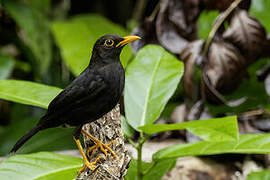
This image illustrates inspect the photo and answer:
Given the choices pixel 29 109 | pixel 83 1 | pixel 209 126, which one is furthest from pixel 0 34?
pixel 209 126

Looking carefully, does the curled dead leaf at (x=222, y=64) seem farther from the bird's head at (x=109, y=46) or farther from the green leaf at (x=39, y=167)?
the green leaf at (x=39, y=167)

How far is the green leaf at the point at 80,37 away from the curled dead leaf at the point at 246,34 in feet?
3.68

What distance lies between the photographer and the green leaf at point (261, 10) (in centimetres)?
467

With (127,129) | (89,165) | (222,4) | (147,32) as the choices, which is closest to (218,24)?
(222,4)

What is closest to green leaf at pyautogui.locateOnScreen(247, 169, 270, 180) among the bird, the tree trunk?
the tree trunk

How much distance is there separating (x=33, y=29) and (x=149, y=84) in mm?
2549

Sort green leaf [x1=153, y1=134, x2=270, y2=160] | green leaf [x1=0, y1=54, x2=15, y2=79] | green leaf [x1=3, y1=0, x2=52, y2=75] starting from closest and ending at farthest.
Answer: green leaf [x1=153, y1=134, x2=270, y2=160]
green leaf [x1=0, y1=54, x2=15, y2=79]
green leaf [x1=3, y1=0, x2=52, y2=75]

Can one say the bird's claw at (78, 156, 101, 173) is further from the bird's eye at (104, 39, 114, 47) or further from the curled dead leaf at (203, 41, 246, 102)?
the curled dead leaf at (203, 41, 246, 102)

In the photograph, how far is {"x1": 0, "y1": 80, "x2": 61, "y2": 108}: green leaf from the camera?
2.21 m

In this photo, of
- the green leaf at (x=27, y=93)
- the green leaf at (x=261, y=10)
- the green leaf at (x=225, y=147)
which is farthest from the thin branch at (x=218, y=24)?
the green leaf at (x=27, y=93)

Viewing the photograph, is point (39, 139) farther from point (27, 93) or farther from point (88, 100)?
point (88, 100)

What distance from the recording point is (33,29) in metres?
4.60

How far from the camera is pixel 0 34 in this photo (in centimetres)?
473

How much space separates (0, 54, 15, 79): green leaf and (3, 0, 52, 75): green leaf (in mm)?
375
